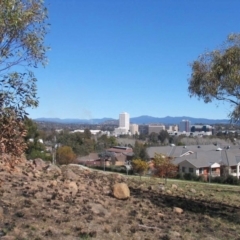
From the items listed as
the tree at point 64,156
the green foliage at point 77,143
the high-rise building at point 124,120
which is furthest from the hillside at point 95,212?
the high-rise building at point 124,120

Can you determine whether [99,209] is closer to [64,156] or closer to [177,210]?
[177,210]

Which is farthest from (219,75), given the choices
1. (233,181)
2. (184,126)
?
(184,126)

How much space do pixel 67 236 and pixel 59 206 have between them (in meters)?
1.83

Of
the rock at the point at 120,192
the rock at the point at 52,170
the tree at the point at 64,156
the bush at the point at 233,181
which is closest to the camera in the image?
the rock at the point at 120,192

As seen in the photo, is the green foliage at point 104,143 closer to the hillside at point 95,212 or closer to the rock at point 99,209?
the hillside at point 95,212

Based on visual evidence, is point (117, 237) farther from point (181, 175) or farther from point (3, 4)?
point (181, 175)

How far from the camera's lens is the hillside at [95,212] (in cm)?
684

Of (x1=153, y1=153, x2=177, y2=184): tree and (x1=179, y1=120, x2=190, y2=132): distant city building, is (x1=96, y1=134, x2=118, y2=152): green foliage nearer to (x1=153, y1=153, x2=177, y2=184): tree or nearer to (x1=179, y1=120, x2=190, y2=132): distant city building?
(x1=153, y1=153, x2=177, y2=184): tree

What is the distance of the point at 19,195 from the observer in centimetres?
873

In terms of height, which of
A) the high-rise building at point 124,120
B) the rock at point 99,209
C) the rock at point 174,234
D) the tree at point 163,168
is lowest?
the tree at point 163,168

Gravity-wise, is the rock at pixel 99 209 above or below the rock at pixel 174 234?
above

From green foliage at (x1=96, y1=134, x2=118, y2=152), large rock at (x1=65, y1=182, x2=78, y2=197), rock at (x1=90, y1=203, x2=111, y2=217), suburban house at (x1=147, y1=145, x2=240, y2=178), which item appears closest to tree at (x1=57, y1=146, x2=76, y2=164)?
suburban house at (x1=147, y1=145, x2=240, y2=178)

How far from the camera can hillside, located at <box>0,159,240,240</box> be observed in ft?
22.4

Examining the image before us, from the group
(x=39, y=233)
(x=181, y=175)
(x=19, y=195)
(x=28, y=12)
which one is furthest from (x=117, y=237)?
(x=181, y=175)
